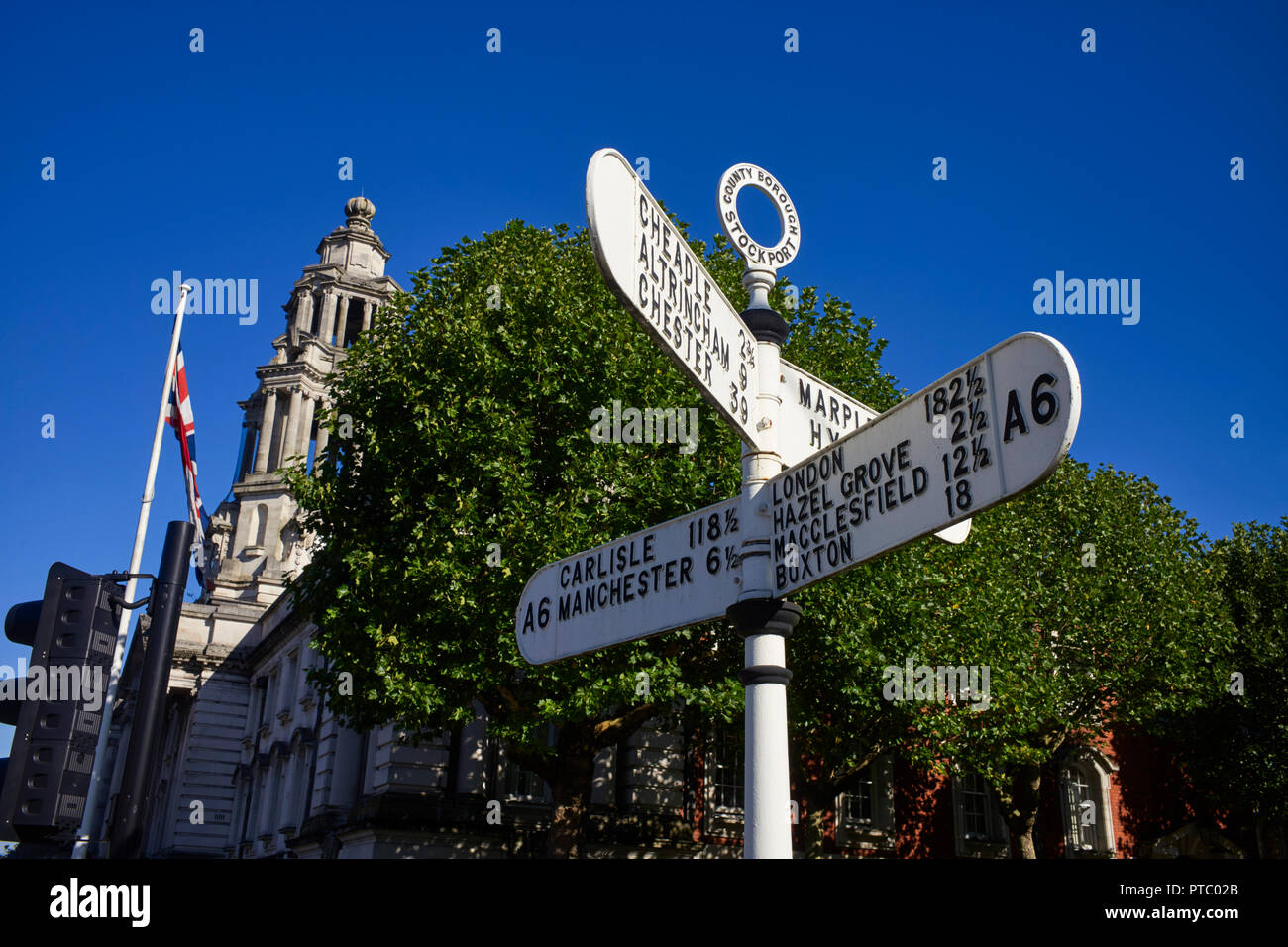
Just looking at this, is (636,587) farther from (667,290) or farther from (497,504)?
(497,504)

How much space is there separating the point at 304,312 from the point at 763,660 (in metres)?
74.2

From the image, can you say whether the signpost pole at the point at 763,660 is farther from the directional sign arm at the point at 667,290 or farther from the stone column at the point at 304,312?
the stone column at the point at 304,312

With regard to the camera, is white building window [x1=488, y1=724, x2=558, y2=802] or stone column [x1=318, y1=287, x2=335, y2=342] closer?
white building window [x1=488, y1=724, x2=558, y2=802]

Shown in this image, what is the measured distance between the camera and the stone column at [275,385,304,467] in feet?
215

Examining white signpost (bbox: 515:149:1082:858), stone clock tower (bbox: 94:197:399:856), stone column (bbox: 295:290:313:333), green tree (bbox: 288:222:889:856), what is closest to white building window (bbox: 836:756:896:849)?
green tree (bbox: 288:222:889:856)

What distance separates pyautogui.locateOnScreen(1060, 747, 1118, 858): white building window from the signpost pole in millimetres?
30786

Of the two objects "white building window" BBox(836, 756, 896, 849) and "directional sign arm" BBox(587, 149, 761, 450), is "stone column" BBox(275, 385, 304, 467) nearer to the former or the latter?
"white building window" BBox(836, 756, 896, 849)

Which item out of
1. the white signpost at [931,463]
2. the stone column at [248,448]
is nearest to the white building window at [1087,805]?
the white signpost at [931,463]

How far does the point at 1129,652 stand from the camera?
2589 cm

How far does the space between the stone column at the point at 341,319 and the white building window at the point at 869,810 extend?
5489 cm

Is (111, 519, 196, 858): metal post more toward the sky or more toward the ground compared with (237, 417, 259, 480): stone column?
more toward the ground

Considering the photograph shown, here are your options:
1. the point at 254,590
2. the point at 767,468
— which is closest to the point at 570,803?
the point at 767,468
